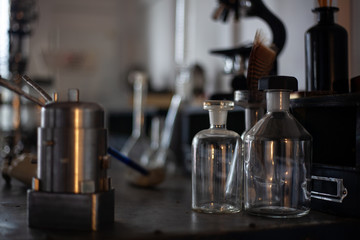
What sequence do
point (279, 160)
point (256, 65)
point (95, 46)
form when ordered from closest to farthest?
point (279, 160) < point (256, 65) < point (95, 46)

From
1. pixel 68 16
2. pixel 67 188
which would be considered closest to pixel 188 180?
pixel 67 188

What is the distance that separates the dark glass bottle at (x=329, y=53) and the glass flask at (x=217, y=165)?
25 centimetres

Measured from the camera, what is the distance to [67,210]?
2.42 ft

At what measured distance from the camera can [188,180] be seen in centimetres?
166

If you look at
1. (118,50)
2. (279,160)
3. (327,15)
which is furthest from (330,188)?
(118,50)

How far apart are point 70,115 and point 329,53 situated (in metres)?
0.58

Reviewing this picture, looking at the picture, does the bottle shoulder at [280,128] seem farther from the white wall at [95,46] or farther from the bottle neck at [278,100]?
the white wall at [95,46]

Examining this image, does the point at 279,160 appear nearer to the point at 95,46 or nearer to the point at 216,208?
the point at 216,208

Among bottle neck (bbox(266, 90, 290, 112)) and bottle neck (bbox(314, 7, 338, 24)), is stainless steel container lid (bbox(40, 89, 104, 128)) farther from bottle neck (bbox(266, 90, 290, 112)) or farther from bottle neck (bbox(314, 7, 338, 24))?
bottle neck (bbox(314, 7, 338, 24))

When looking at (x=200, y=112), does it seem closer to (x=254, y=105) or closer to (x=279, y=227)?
(x=254, y=105)

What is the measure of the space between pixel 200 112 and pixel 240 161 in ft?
2.98

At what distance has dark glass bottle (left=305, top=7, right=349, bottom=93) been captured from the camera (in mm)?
1021

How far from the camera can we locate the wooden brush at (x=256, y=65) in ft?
3.15

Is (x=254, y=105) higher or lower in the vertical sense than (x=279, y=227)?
higher
